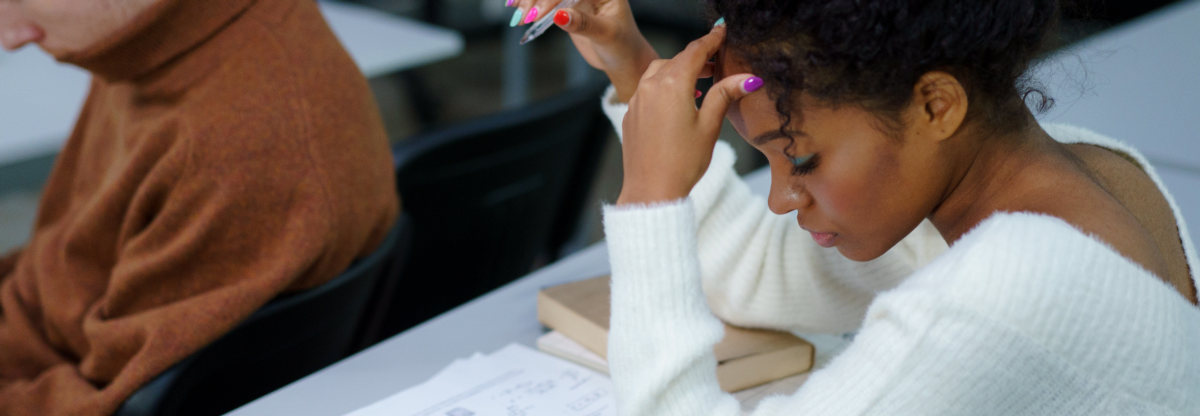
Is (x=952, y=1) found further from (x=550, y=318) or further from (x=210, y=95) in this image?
(x=210, y=95)

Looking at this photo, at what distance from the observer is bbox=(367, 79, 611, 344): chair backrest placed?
1336mm

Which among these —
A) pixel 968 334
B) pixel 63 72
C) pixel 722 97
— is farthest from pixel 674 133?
pixel 63 72

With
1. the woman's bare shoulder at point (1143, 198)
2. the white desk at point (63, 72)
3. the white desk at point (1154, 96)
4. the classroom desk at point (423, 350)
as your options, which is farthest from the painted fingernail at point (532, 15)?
the white desk at point (63, 72)

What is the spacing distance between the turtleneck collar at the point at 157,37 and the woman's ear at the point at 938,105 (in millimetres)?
737

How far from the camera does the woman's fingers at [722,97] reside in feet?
2.22

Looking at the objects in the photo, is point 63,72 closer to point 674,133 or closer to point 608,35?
point 608,35

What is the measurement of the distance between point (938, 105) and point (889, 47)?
0.22 ft

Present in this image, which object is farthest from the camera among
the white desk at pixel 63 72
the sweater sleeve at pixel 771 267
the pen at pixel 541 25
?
the white desk at pixel 63 72

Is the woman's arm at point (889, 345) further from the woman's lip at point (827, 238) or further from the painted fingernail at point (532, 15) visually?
the painted fingernail at point (532, 15)

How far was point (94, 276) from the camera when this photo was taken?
1105mm

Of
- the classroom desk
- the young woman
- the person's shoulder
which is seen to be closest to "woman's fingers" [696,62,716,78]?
the young woman

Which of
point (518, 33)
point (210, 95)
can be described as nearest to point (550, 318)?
point (210, 95)

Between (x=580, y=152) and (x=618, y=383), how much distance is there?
96cm

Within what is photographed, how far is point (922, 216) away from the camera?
2.36 feet
